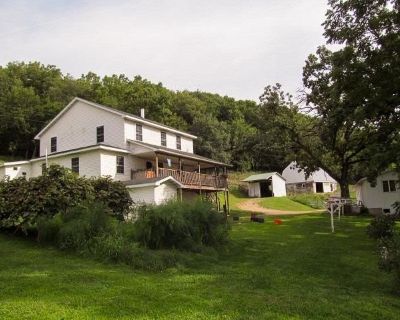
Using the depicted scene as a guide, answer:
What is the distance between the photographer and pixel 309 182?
70.3 metres

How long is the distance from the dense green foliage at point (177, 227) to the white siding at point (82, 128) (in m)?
18.2

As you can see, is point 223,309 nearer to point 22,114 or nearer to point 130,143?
point 130,143

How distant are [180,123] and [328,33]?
54.3 meters

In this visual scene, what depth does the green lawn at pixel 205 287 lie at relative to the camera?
8.33m

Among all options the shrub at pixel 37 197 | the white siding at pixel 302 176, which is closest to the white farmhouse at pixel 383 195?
the shrub at pixel 37 197

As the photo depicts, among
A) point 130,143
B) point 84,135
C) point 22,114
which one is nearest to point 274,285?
point 130,143

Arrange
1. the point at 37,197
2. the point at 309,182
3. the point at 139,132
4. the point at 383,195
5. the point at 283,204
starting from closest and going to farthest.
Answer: the point at 37,197 → the point at 139,132 → the point at 383,195 → the point at 283,204 → the point at 309,182

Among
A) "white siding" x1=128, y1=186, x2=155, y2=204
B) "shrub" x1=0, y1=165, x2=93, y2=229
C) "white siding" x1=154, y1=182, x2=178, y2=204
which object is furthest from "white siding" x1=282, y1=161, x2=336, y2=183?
"shrub" x1=0, y1=165, x2=93, y2=229

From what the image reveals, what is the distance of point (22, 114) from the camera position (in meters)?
66.8

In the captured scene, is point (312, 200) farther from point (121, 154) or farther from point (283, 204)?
point (121, 154)

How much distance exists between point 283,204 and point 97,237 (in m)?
41.1

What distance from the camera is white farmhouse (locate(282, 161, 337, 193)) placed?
230 feet

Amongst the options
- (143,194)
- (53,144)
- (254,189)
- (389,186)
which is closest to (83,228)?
(143,194)

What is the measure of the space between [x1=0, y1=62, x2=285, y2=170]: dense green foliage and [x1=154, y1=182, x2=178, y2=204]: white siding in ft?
103
